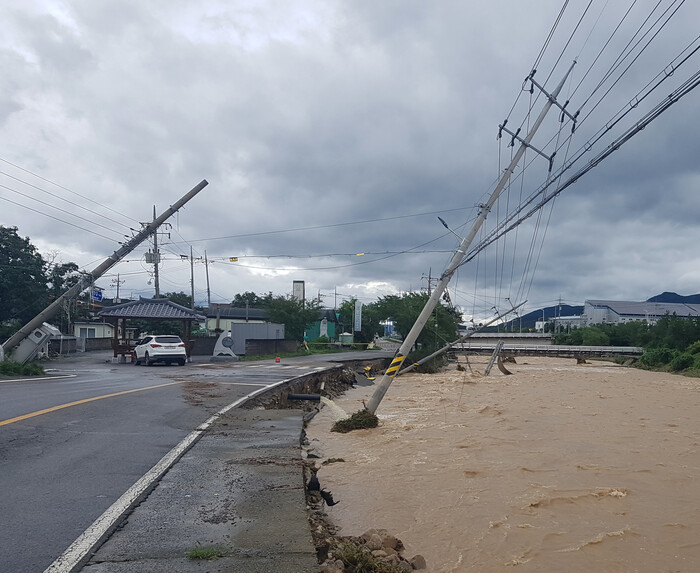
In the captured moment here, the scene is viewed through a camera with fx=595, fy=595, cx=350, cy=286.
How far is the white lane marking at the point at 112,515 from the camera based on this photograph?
4.46 metres

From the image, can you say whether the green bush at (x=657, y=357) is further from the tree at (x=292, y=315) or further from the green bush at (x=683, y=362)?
the tree at (x=292, y=315)

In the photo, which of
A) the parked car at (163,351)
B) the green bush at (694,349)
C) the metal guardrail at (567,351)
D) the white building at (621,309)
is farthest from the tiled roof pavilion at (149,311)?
the white building at (621,309)

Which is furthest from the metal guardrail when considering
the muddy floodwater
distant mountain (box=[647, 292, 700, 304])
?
distant mountain (box=[647, 292, 700, 304])

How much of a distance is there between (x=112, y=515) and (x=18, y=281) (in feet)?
107

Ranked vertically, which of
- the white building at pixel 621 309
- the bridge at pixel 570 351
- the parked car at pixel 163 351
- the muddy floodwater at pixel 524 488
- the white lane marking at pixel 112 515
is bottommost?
the muddy floodwater at pixel 524 488

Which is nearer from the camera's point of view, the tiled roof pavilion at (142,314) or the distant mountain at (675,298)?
the tiled roof pavilion at (142,314)

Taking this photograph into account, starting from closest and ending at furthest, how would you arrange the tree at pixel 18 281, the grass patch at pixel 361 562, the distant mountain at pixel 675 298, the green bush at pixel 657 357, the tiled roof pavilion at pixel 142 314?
1. the grass patch at pixel 361 562
2. the tree at pixel 18 281
3. the tiled roof pavilion at pixel 142 314
4. the green bush at pixel 657 357
5. the distant mountain at pixel 675 298

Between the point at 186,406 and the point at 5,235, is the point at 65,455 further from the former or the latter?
the point at 5,235

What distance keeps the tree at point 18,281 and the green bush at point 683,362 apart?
4402 cm

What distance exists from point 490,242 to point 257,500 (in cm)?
1087

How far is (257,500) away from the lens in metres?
6.22

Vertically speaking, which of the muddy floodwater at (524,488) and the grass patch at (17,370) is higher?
the grass patch at (17,370)

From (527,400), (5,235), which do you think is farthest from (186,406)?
(5,235)

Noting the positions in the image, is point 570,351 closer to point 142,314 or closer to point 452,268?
point 142,314
